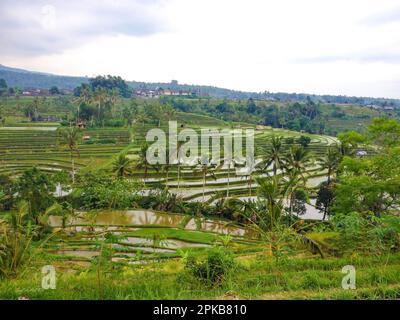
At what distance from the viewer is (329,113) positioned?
81625 millimetres

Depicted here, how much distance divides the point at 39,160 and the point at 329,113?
6441 centimetres

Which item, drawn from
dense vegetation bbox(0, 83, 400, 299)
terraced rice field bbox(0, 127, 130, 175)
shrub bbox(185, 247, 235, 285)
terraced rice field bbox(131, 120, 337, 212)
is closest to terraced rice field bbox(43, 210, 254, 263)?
dense vegetation bbox(0, 83, 400, 299)

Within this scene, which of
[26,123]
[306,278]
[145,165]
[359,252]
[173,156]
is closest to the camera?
[306,278]

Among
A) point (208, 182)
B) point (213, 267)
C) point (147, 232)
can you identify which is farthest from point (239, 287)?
point (208, 182)

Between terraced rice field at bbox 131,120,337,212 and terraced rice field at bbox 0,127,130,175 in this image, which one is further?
terraced rice field at bbox 0,127,130,175

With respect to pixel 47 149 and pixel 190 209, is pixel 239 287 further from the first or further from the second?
pixel 47 149

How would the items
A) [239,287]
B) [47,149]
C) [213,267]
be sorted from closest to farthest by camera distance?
[239,287], [213,267], [47,149]

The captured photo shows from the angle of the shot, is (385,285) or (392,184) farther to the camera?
(392,184)

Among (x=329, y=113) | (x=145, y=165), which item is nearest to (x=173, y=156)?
(x=145, y=165)

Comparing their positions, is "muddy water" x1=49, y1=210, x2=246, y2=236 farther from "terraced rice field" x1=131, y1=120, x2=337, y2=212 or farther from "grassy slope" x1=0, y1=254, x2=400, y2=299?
"grassy slope" x1=0, y1=254, x2=400, y2=299

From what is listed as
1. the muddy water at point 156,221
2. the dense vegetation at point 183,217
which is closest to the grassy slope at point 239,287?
the dense vegetation at point 183,217

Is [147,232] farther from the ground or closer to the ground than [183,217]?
farther from the ground

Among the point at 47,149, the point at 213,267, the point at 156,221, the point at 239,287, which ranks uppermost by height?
the point at 213,267

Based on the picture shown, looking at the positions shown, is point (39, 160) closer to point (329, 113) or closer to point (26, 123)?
point (26, 123)
